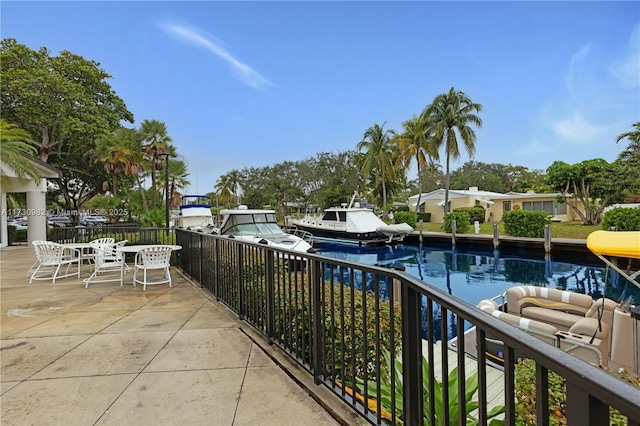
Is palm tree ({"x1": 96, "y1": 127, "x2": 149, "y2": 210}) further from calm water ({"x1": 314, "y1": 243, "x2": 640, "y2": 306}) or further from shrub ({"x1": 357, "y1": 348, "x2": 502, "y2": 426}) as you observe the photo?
shrub ({"x1": 357, "y1": 348, "x2": 502, "y2": 426})

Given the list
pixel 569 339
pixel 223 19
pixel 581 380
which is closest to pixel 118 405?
pixel 581 380

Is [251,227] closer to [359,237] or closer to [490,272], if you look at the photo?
[490,272]

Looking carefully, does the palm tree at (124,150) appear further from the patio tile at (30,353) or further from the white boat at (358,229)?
the patio tile at (30,353)

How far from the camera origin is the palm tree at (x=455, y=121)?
24266 millimetres

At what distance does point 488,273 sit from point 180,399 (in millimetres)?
11524

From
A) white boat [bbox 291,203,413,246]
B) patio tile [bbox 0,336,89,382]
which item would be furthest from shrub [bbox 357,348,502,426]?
white boat [bbox 291,203,413,246]

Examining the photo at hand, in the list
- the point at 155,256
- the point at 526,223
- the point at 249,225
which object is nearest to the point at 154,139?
the point at 249,225

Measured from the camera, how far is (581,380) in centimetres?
70

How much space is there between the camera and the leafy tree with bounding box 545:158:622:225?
19.1 metres

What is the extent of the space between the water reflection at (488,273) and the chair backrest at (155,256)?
327cm

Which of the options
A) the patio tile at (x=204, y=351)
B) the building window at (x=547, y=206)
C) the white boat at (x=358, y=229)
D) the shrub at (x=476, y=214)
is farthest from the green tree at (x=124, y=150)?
the building window at (x=547, y=206)

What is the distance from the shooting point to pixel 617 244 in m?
4.19

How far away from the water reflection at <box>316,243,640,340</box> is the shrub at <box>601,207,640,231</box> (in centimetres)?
273

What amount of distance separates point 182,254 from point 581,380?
7.30 meters
